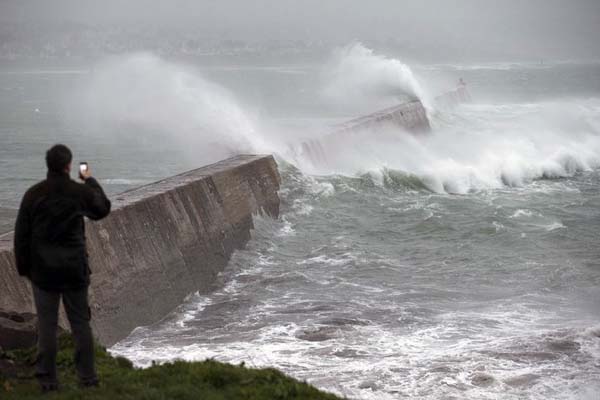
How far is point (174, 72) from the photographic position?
1352 inches

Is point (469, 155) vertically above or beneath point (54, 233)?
beneath

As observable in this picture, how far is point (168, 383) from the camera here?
6.12m

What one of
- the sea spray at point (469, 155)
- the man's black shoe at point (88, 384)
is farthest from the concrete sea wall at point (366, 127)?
the man's black shoe at point (88, 384)

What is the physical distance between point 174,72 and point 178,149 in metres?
3.54

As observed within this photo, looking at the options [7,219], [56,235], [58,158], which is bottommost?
[7,219]

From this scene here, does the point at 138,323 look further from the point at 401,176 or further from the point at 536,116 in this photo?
the point at 536,116

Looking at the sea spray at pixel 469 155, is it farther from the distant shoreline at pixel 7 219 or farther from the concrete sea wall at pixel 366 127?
the distant shoreline at pixel 7 219

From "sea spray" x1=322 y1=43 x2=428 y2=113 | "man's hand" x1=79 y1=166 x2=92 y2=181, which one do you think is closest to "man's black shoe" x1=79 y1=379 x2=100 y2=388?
"man's hand" x1=79 y1=166 x2=92 y2=181

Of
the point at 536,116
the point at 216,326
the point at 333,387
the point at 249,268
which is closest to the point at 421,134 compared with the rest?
the point at 536,116

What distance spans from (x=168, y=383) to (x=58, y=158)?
5.64ft

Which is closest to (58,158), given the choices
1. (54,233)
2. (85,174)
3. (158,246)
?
(85,174)

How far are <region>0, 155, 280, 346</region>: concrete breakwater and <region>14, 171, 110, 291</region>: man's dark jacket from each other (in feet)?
12.3

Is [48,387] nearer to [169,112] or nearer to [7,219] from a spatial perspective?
[7,219]

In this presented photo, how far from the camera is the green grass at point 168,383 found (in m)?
5.75
